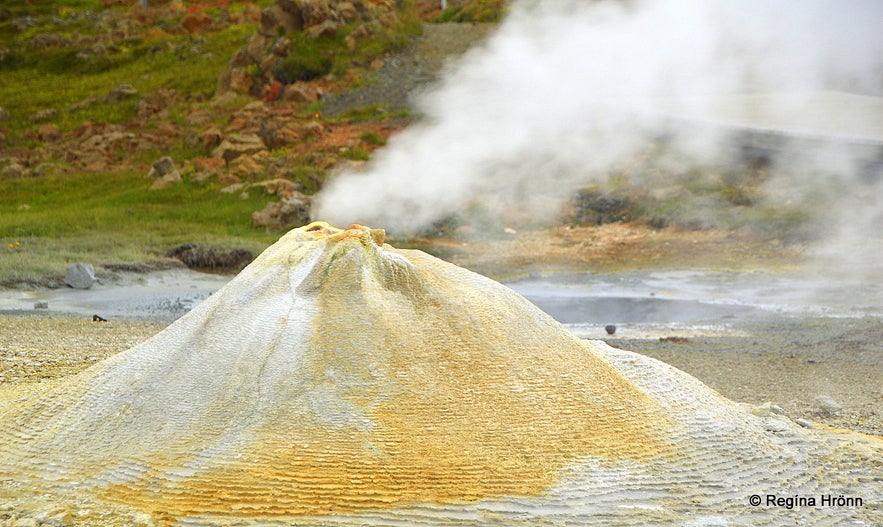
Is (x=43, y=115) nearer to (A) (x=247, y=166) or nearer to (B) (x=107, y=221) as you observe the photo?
(A) (x=247, y=166)

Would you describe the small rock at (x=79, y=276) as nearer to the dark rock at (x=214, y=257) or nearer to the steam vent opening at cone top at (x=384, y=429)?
the dark rock at (x=214, y=257)

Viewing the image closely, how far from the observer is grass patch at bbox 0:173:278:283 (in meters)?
11.8

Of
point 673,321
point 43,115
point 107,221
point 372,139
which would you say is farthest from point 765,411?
point 43,115

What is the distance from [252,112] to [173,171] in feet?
11.5

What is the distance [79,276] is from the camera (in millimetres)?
10523

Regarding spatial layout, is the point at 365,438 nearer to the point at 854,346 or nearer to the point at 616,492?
the point at 616,492

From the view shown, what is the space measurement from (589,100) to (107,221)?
28.0 feet

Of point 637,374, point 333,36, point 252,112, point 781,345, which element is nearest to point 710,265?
point 781,345

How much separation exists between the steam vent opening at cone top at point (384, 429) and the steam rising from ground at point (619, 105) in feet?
25.4

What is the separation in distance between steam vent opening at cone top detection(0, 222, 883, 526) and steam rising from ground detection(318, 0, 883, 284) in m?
7.74

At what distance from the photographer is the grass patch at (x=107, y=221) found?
11828 millimetres

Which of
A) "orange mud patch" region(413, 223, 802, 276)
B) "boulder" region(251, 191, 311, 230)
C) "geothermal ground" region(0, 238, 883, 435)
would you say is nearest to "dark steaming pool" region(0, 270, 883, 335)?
"geothermal ground" region(0, 238, 883, 435)

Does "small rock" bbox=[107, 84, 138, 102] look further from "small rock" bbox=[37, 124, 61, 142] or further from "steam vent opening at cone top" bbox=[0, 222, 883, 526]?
"steam vent opening at cone top" bbox=[0, 222, 883, 526]

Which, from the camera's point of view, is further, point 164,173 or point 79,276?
point 164,173
